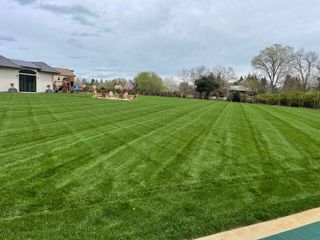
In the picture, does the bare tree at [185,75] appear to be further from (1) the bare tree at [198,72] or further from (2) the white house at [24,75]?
(2) the white house at [24,75]

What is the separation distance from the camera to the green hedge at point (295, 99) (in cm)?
3681

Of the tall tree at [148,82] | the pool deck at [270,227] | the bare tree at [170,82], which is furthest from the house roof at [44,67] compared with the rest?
the pool deck at [270,227]

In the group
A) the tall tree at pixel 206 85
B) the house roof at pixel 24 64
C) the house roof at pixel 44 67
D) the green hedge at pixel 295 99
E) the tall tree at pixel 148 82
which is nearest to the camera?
the green hedge at pixel 295 99

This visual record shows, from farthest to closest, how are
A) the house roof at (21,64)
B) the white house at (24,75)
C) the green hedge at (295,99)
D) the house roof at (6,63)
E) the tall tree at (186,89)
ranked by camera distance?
the tall tree at (186,89) → the house roof at (21,64) → the white house at (24,75) → the house roof at (6,63) → the green hedge at (295,99)

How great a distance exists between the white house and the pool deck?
132 ft

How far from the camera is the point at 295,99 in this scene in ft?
131

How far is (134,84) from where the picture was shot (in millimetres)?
72250

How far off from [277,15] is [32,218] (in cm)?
1919

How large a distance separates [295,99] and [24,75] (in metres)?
38.1

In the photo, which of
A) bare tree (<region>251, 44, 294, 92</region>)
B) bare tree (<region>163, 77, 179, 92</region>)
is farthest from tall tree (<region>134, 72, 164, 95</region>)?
bare tree (<region>251, 44, 294, 92</region>)

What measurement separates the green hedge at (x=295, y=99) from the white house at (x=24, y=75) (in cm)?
3413

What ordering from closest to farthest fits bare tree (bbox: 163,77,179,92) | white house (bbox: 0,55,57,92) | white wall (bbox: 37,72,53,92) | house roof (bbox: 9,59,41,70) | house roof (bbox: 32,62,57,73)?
1. white house (bbox: 0,55,57,92)
2. house roof (bbox: 9,59,41,70)
3. white wall (bbox: 37,72,53,92)
4. house roof (bbox: 32,62,57,73)
5. bare tree (bbox: 163,77,179,92)

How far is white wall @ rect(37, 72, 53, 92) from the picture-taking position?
141 ft

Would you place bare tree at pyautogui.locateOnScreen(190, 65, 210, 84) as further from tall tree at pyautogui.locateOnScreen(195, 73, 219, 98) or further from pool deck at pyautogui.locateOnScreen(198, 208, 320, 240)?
pool deck at pyautogui.locateOnScreen(198, 208, 320, 240)
